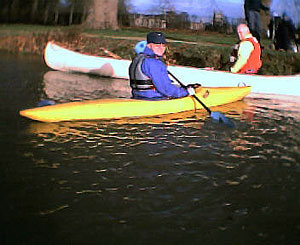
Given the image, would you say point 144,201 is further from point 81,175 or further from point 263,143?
point 263,143

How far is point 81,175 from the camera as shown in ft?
17.5

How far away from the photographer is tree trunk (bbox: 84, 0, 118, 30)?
2330 centimetres

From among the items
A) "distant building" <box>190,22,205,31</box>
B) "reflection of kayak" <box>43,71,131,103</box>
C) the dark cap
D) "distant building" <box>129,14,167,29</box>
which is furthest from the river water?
"distant building" <box>129,14,167,29</box>

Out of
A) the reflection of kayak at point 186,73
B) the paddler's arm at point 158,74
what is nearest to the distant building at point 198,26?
the reflection of kayak at point 186,73

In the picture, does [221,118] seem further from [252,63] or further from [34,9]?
[34,9]

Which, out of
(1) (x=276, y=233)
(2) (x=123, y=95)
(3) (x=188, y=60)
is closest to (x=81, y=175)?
(1) (x=276, y=233)

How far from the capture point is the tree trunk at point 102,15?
917 inches

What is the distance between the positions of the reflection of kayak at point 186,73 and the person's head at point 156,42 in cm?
369

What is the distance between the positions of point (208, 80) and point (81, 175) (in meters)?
6.80

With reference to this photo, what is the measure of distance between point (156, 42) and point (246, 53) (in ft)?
12.3

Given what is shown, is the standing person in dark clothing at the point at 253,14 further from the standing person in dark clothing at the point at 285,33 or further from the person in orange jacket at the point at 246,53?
the person in orange jacket at the point at 246,53

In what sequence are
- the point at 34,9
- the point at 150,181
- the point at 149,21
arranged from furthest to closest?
1. the point at 34,9
2. the point at 149,21
3. the point at 150,181

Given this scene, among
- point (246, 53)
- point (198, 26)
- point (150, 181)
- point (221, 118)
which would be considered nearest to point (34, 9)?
point (198, 26)

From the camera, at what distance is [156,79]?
7.85 meters
